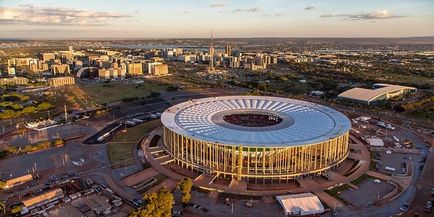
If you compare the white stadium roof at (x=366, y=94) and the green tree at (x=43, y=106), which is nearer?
the green tree at (x=43, y=106)

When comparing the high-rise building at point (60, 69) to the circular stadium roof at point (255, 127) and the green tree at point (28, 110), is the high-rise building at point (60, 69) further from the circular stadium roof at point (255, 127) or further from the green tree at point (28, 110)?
the circular stadium roof at point (255, 127)

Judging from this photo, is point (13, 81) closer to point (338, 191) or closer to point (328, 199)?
point (338, 191)

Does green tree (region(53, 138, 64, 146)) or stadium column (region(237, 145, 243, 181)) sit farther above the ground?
stadium column (region(237, 145, 243, 181))

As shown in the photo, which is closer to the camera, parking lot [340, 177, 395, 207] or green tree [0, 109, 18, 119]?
parking lot [340, 177, 395, 207]

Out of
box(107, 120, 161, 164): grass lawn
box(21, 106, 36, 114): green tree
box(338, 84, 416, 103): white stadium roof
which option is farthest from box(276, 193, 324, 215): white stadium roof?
box(21, 106, 36, 114): green tree

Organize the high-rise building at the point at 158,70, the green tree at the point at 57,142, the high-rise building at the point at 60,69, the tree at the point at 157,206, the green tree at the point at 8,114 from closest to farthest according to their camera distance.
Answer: the tree at the point at 157,206 → the green tree at the point at 57,142 → the green tree at the point at 8,114 → the high-rise building at the point at 158,70 → the high-rise building at the point at 60,69

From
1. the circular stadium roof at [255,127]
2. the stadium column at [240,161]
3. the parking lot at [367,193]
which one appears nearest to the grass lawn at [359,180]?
the parking lot at [367,193]

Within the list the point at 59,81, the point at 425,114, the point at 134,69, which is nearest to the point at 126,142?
the point at 425,114

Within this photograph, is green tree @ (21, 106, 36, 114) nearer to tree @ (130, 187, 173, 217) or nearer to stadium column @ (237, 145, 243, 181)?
stadium column @ (237, 145, 243, 181)
